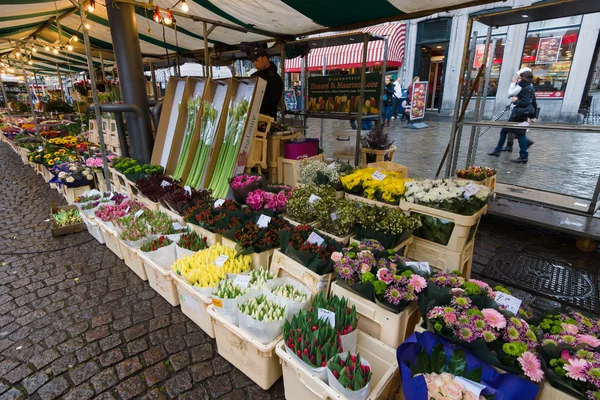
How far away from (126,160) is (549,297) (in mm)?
5429

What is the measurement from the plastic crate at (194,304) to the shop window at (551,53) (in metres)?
15.0

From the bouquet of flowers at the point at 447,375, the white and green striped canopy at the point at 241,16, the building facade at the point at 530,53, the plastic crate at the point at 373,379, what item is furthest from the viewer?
the building facade at the point at 530,53

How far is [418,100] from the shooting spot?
43.7 feet

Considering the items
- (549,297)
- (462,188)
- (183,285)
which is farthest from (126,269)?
(549,297)

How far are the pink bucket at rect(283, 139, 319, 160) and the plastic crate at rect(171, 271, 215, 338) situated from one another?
8.75 ft

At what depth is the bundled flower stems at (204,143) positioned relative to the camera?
4.44 meters

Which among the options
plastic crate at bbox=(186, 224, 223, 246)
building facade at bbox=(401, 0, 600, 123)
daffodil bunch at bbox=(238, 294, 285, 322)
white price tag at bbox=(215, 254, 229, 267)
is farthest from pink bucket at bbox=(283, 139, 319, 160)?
building facade at bbox=(401, 0, 600, 123)

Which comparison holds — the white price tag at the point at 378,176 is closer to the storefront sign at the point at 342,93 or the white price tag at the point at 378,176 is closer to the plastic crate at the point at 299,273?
the plastic crate at the point at 299,273

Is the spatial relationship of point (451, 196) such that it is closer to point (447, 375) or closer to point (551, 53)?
point (447, 375)

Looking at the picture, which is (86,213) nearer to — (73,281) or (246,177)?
(73,281)

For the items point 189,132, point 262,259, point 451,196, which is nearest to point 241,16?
point 189,132

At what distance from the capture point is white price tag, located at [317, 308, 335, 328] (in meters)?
1.76

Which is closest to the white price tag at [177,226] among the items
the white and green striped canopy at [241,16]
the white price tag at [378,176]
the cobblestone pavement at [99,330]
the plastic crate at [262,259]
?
the cobblestone pavement at [99,330]

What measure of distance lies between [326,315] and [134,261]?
7.38 feet
